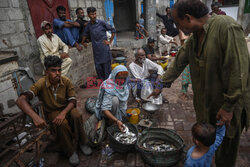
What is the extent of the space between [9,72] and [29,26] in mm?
2652

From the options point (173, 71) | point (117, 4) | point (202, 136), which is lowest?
point (202, 136)

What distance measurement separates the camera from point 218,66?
1.71m

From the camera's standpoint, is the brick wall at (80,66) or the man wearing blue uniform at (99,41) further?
the brick wall at (80,66)

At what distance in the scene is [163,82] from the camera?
2441mm

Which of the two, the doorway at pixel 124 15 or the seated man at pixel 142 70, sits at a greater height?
the doorway at pixel 124 15

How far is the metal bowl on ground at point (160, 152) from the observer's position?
241cm

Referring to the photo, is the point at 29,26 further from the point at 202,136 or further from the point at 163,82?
the point at 202,136

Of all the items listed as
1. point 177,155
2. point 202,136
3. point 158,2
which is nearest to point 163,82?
point 202,136

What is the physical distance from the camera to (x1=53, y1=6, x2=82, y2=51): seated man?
546cm

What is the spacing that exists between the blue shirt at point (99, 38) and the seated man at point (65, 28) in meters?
0.52

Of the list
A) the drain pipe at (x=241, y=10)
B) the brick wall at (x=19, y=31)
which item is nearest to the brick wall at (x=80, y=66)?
the brick wall at (x=19, y=31)

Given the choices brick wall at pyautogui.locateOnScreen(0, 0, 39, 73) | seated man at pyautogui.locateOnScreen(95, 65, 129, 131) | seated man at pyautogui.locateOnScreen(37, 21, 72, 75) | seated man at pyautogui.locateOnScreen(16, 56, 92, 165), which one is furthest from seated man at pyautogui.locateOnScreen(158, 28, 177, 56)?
seated man at pyautogui.locateOnScreen(16, 56, 92, 165)

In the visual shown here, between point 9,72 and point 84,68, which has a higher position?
→ point 9,72

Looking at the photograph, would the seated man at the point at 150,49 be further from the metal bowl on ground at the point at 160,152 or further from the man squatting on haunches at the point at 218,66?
the man squatting on haunches at the point at 218,66
